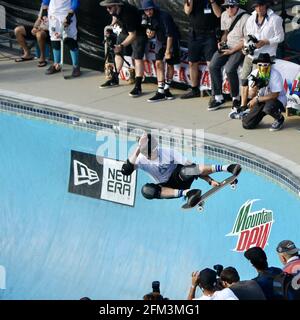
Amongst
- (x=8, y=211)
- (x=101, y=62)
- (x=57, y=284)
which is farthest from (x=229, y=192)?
(x=101, y=62)

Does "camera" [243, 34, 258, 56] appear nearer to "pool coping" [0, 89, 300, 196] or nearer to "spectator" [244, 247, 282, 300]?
"pool coping" [0, 89, 300, 196]

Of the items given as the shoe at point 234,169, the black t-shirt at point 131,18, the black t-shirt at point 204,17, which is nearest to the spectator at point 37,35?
the black t-shirt at point 131,18

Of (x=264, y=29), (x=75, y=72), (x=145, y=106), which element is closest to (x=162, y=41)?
(x=145, y=106)

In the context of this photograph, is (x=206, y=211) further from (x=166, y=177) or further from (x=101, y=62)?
(x=101, y=62)

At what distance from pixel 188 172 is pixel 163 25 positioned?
8.98 feet

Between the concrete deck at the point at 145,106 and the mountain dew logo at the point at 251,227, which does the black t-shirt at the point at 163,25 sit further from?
the mountain dew logo at the point at 251,227

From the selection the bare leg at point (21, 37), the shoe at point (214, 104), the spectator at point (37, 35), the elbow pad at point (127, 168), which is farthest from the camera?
the bare leg at point (21, 37)

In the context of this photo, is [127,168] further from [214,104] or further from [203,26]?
[203,26]

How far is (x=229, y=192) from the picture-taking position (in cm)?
1136

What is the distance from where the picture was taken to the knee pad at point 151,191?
38.9ft

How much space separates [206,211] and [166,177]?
0.64 metres

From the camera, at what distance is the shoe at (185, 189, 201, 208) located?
11570 millimetres

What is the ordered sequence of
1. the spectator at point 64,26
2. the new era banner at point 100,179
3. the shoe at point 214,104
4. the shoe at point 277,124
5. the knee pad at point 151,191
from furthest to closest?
the spectator at point 64,26, the shoe at point 214,104, the new era banner at point 100,179, the shoe at point 277,124, the knee pad at point 151,191
